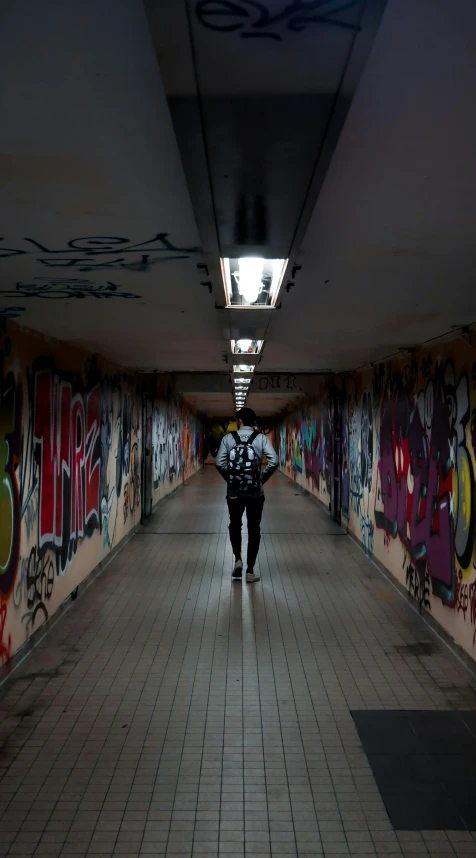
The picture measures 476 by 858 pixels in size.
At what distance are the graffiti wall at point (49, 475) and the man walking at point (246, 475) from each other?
1.57 meters

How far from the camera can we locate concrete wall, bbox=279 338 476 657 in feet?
15.4

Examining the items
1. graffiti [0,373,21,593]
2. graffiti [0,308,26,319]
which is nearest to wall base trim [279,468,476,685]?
graffiti [0,373,21,593]

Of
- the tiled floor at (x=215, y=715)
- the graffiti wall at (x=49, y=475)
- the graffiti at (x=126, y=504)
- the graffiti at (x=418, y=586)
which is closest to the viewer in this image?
the tiled floor at (x=215, y=715)

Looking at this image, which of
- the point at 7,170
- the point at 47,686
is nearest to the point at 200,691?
the point at 47,686

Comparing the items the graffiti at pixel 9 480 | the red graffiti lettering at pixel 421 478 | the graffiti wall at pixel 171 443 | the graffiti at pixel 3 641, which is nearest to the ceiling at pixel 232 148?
the graffiti at pixel 9 480

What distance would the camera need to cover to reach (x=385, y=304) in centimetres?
413

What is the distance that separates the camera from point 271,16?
1.08 metres

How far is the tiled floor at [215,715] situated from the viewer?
2.74 meters

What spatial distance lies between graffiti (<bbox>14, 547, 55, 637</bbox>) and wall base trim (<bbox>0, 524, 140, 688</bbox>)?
88 mm

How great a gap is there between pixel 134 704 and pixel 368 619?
8.23 ft

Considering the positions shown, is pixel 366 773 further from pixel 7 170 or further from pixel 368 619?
pixel 7 170

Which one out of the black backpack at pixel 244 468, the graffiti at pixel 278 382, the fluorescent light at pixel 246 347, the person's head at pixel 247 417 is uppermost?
the graffiti at pixel 278 382

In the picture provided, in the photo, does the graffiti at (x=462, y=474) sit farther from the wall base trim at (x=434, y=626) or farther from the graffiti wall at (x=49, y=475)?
the graffiti wall at (x=49, y=475)

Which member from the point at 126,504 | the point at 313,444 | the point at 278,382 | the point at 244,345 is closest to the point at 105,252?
the point at 244,345
